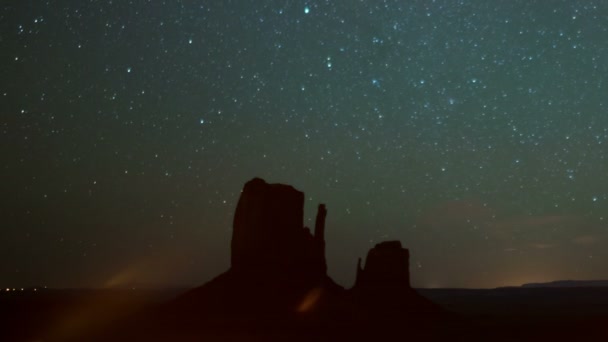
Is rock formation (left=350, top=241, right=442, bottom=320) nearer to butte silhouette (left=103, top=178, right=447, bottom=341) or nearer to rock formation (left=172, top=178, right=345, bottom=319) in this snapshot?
butte silhouette (left=103, top=178, right=447, bottom=341)

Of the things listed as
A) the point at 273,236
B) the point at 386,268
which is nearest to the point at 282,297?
the point at 273,236

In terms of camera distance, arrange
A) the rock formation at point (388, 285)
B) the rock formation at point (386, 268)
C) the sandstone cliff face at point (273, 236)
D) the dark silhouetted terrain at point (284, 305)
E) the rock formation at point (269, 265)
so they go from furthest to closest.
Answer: the rock formation at point (386, 268), the rock formation at point (388, 285), the sandstone cliff face at point (273, 236), the rock formation at point (269, 265), the dark silhouetted terrain at point (284, 305)

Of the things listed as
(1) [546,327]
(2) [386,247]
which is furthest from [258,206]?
(1) [546,327]

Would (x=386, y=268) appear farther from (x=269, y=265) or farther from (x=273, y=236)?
(x=269, y=265)

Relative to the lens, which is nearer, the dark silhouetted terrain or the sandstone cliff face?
the dark silhouetted terrain

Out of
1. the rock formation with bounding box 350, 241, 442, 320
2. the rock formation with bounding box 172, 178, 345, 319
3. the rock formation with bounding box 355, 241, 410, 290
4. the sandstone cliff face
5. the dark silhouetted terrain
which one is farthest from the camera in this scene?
the rock formation with bounding box 355, 241, 410, 290

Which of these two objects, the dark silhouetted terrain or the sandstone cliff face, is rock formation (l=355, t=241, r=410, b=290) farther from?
the sandstone cliff face

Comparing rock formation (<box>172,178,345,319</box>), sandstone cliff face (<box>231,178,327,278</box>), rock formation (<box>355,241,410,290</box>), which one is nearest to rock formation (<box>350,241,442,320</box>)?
rock formation (<box>355,241,410,290</box>)

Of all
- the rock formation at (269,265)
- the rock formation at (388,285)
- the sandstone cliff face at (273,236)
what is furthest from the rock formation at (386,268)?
the sandstone cliff face at (273,236)

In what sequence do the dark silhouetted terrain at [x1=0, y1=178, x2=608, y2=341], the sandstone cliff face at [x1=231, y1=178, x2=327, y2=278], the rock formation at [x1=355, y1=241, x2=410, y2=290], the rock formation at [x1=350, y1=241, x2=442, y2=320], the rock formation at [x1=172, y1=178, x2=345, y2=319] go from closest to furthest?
the dark silhouetted terrain at [x1=0, y1=178, x2=608, y2=341] < the rock formation at [x1=172, y1=178, x2=345, y2=319] < the sandstone cliff face at [x1=231, y1=178, x2=327, y2=278] < the rock formation at [x1=350, y1=241, x2=442, y2=320] < the rock formation at [x1=355, y1=241, x2=410, y2=290]

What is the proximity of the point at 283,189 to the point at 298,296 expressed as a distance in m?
15.1

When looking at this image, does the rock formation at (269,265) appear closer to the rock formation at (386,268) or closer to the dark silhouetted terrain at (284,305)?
the dark silhouetted terrain at (284,305)

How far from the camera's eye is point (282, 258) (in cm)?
8000

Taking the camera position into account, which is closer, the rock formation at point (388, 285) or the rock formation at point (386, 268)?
the rock formation at point (388, 285)
